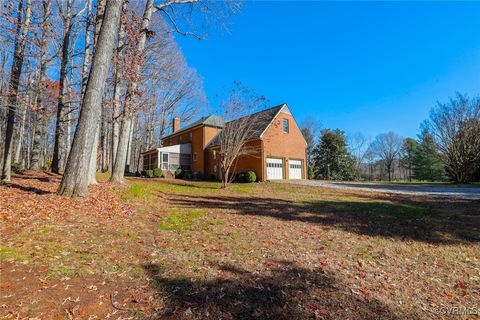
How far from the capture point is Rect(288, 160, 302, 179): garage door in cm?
2423

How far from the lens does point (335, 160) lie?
3525 cm

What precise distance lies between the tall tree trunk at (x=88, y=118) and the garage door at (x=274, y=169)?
16.7 metres

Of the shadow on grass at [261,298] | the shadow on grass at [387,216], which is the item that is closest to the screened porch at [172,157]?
the shadow on grass at [387,216]

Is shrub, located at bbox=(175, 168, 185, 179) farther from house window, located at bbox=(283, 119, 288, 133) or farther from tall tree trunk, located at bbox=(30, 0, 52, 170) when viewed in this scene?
tall tree trunk, located at bbox=(30, 0, 52, 170)

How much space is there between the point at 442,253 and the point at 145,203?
25.3 feet

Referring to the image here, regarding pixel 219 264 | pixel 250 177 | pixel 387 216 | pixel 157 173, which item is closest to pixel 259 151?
pixel 250 177

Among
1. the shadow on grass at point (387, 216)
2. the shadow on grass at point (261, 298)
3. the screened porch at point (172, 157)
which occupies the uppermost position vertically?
the screened porch at point (172, 157)

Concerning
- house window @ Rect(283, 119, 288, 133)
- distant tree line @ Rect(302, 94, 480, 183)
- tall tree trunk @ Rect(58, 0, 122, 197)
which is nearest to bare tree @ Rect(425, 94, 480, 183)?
distant tree line @ Rect(302, 94, 480, 183)

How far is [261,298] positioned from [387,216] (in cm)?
656

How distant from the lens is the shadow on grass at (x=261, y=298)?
2.96 meters

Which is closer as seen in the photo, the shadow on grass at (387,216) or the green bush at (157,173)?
the shadow on grass at (387,216)

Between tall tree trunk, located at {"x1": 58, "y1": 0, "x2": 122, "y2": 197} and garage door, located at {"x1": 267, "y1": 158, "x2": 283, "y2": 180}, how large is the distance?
16732mm

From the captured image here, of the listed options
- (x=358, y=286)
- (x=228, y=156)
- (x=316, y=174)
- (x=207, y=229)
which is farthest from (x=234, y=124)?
(x=316, y=174)

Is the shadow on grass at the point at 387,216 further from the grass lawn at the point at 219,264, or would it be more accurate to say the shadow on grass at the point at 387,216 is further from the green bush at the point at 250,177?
the green bush at the point at 250,177
